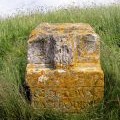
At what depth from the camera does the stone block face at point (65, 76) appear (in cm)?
446

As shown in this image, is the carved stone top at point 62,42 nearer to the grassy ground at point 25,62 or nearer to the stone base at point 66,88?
the stone base at point 66,88

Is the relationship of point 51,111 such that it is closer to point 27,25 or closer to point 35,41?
point 35,41

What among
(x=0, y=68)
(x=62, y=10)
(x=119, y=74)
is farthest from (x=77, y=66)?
(x=62, y=10)

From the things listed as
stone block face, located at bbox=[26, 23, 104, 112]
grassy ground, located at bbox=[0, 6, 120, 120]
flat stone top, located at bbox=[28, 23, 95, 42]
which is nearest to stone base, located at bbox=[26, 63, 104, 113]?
stone block face, located at bbox=[26, 23, 104, 112]

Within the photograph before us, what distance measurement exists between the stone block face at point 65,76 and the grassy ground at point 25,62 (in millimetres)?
131

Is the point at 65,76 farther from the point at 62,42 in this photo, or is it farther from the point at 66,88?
the point at 62,42

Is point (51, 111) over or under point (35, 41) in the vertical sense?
under

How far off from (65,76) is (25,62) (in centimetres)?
128

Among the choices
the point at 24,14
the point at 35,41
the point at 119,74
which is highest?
the point at 35,41

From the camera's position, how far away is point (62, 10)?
28.9 ft

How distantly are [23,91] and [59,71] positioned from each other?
0.49 meters

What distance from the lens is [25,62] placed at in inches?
221

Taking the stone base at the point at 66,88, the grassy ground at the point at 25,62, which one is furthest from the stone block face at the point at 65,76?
the grassy ground at the point at 25,62

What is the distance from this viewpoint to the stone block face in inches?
176
